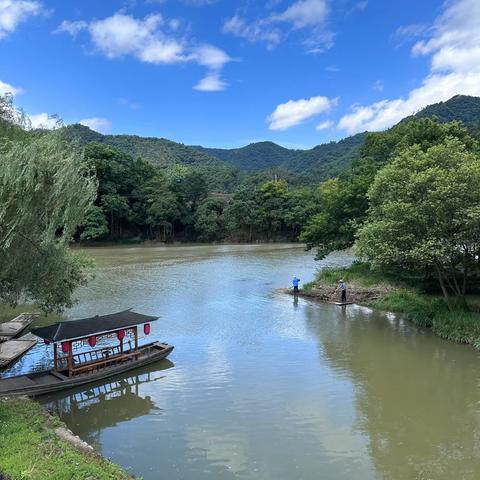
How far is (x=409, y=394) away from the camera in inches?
556

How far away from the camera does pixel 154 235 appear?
7931 centimetres

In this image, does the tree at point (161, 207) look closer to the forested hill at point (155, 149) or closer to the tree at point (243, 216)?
the tree at point (243, 216)

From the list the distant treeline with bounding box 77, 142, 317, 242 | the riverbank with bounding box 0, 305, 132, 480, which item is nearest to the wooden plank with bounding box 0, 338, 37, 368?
the riverbank with bounding box 0, 305, 132, 480

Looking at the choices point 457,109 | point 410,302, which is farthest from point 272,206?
point 457,109

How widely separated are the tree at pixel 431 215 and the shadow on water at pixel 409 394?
3589 millimetres

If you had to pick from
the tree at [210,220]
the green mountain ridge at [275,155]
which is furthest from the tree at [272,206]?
the green mountain ridge at [275,155]

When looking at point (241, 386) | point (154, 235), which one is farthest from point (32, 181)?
point (154, 235)

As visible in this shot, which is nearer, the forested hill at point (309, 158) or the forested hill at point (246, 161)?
the forested hill at point (246, 161)

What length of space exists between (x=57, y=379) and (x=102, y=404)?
1.79 meters

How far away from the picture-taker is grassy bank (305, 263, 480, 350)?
64.5ft

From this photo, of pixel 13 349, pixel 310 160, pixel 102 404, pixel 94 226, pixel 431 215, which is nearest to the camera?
pixel 102 404

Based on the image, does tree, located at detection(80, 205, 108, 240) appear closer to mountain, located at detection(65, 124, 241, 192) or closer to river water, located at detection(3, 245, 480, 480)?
river water, located at detection(3, 245, 480, 480)

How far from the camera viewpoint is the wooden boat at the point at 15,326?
1964cm

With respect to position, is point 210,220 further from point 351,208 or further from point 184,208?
point 351,208
